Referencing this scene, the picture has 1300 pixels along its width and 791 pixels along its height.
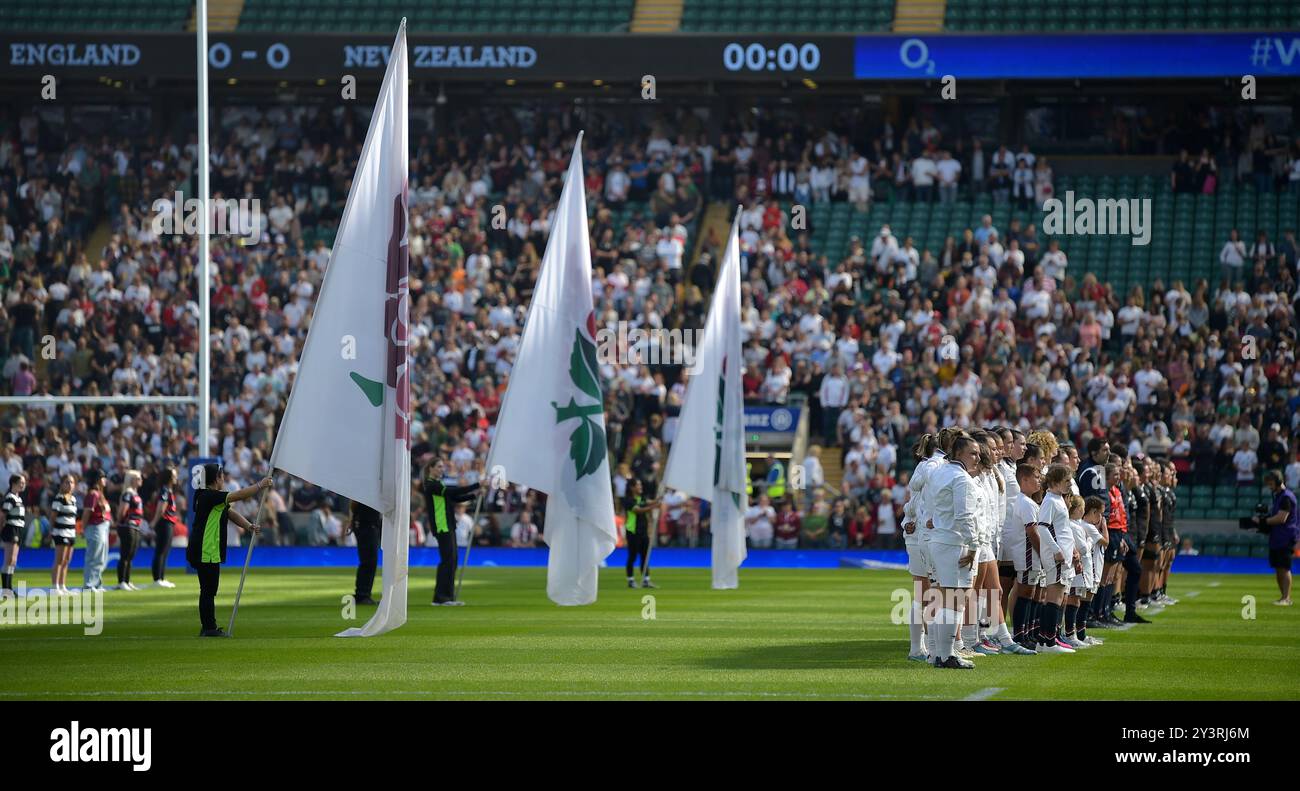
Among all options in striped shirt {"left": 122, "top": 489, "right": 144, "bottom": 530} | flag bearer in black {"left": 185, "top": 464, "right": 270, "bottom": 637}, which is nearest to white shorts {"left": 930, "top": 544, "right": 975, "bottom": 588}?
flag bearer in black {"left": 185, "top": 464, "right": 270, "bottom": 637}

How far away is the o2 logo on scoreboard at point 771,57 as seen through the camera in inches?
1597

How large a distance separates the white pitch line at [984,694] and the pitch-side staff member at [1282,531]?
10922 millimetres

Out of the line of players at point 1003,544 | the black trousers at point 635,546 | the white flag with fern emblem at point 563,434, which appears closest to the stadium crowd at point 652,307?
the black trousers at point 635,546

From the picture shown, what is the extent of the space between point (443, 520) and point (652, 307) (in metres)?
16.1

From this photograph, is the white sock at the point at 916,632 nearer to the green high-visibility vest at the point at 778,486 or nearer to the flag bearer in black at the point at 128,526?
the flag bearer in black at the point at 128,526

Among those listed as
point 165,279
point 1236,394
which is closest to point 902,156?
point 1236,394

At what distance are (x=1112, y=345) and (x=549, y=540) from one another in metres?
18.5

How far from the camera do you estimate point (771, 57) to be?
40.8 metres

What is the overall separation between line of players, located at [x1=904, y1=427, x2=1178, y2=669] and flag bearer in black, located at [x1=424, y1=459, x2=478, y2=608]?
6732mm

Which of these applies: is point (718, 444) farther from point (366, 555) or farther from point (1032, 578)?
point (1032, 578)

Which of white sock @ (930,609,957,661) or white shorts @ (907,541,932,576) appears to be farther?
white shorts @ (907,541,932,576)

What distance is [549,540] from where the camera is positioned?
20.5 metres

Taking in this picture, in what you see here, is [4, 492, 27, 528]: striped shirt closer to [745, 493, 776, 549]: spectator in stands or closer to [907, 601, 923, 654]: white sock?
[907, 601, 923, 654]: white sock

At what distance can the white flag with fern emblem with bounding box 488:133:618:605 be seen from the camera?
805 inches
